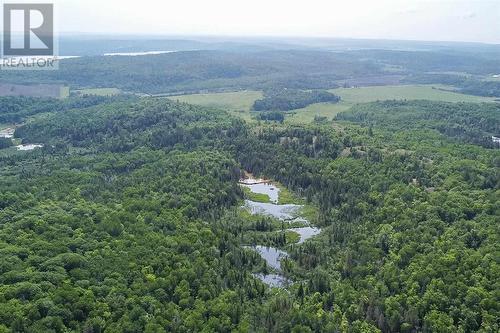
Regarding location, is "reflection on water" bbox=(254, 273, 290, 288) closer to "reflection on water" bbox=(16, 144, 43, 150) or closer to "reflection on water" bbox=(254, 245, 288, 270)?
"reflection on water" bbox=(254, 245, 288, 270)

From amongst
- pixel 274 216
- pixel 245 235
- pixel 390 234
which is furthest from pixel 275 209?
pixel 390 234

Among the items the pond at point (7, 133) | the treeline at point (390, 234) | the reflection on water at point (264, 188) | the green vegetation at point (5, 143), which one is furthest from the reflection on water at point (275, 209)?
the pond at point (7, 133)

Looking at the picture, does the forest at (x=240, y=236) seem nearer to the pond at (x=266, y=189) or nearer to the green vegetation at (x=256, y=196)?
the green vegetation at (x=256, y=196)

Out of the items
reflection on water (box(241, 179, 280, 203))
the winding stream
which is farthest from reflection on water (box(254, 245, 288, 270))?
reflection on water (box(241, 179, 280, 203))

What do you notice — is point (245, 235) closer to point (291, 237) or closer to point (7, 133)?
point (291, 237)

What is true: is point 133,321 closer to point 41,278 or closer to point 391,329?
point 41,278
